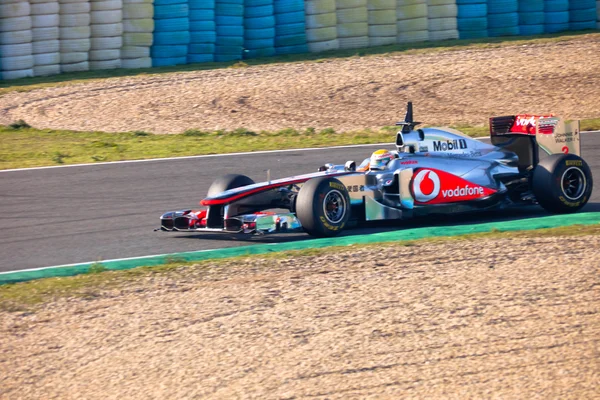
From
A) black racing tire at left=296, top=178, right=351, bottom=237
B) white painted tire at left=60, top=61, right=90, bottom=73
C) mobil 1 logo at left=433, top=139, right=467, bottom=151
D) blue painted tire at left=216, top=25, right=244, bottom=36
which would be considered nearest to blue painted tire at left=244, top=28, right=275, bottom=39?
blue painted tire at left=216, top=25, right=244, bottom=36

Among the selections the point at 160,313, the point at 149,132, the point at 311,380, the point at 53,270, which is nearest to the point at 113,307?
the point at 160,313

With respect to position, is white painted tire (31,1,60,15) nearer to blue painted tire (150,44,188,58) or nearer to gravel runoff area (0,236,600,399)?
blue painted tire (150,44,188,58)

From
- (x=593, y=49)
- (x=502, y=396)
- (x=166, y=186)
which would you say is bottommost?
(x=502, y=396)

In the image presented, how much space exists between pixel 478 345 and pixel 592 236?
3.43m

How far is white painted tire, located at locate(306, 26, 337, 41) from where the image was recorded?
2122 cm

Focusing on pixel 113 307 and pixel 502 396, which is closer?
pixel 502 396

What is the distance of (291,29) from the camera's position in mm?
21094

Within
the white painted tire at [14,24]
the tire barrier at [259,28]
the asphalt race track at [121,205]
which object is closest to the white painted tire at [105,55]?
the white painted tire at [14,24]

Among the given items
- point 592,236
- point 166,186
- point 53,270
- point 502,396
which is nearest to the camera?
point 502,396

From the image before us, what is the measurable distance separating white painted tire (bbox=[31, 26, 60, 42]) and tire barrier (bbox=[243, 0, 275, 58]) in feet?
14.5

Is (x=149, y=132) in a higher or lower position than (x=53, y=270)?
higher

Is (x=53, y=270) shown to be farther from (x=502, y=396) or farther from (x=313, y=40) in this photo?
(x=313, y=40)

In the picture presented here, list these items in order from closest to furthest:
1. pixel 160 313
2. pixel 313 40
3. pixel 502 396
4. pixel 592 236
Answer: pixel 502 396
pixel 160 313
pixel 592 236
pixel 313 40

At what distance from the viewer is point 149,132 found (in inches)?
666
